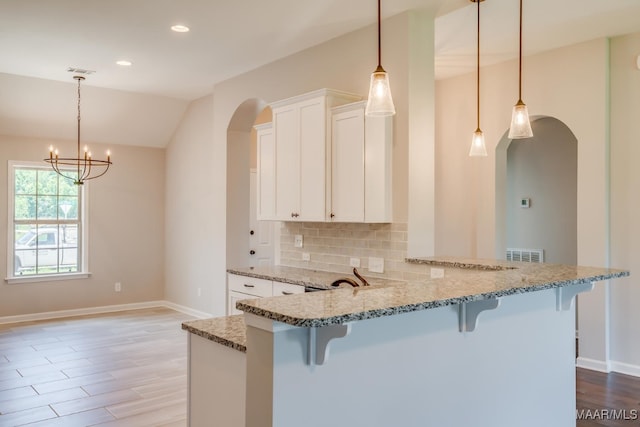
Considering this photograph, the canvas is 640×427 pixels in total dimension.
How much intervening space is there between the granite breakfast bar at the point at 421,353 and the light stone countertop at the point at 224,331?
22 centimetres

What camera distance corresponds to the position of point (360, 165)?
3.99m

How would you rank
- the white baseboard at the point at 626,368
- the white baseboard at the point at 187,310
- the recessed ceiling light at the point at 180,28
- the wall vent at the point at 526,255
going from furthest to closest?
1. the white baseboard at the point at 187,310
2. the wall vent at the point at 526,255
3. the white baseboard at the point at 626,368
4. the recessed ceiling light at the point at 180,28

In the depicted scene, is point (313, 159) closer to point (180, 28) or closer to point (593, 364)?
point (180, 28)

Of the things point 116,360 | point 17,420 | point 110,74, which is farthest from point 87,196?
point 17,420

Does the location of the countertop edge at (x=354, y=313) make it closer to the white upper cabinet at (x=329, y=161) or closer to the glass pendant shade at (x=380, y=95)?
the glass pendant shade at (x=380, y=95)

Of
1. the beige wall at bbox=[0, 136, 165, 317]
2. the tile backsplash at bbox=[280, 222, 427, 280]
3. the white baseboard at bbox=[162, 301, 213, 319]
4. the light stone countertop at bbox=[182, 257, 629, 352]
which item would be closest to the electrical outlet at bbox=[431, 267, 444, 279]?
the tile backsplash at bbox=[280, 222, 427, 280]

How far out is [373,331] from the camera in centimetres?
197

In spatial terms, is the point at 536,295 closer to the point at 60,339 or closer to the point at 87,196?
the point at 60,339

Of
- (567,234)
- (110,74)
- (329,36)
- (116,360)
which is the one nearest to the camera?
(329,36)

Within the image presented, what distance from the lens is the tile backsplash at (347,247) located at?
399cm

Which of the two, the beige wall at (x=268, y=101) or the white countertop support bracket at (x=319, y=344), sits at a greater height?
the beige wall at (x=268, y=101)

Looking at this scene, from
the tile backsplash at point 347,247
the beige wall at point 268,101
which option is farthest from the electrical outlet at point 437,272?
the beige wall at point 268,101

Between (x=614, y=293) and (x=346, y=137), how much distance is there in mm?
2859

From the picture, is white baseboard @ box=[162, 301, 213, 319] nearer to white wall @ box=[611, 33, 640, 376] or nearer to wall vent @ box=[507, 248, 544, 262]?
wall vent @ box=[507, 248, 544, 262]
